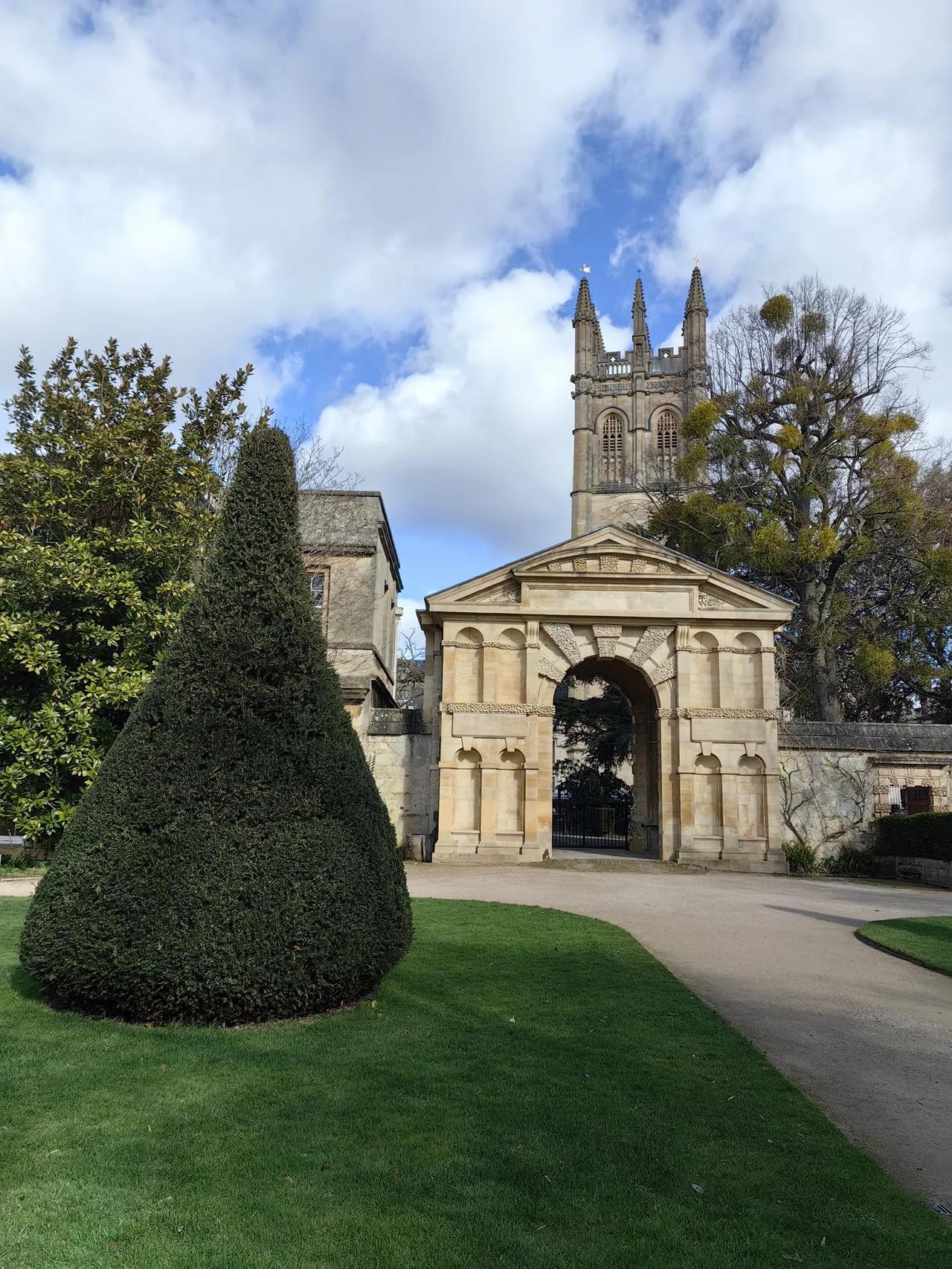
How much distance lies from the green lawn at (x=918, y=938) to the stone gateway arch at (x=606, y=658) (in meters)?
7.71

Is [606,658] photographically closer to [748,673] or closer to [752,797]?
[748,673]

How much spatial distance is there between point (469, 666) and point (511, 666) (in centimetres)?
103

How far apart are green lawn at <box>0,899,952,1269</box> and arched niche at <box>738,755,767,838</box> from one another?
14.0 meters

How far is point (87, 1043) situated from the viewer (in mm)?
5441

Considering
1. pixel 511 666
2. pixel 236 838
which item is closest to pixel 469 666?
pixel 511 666

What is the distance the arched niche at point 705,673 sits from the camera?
20.2 m

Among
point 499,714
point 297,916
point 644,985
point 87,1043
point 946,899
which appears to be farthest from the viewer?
point 499,714

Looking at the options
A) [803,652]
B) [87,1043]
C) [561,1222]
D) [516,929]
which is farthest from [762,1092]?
[803,652]

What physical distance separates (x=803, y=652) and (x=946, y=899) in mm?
11482

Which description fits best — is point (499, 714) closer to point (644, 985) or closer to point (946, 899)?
point (946, 899)

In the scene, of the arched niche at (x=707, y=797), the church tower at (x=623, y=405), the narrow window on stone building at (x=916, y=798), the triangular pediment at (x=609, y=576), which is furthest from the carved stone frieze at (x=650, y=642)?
the church tower at (x=623, y=405)

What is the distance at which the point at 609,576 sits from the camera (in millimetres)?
20484

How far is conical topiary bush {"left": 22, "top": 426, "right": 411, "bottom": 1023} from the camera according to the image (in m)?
5.67

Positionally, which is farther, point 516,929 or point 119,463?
point 119,463
